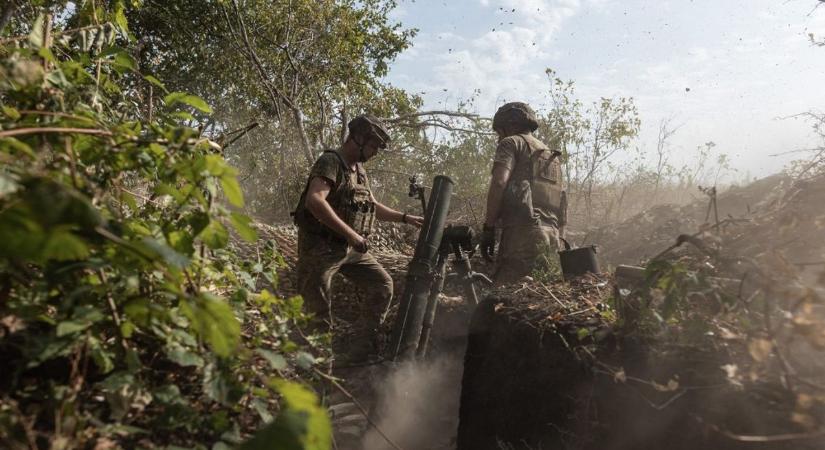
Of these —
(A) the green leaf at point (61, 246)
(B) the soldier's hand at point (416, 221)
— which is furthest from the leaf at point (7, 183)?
(B) the soldier's hand at point (416, 221)

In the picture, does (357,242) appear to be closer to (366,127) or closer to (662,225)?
(366,127)

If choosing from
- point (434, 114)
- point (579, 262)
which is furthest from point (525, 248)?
point (434, 114)

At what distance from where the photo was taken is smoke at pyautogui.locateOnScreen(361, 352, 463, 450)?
3.58 m

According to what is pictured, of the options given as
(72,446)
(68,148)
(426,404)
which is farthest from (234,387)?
(426,404)

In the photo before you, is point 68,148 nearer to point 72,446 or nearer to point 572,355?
point 72,446

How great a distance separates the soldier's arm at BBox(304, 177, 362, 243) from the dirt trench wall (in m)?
1.13

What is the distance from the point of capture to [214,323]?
978 mm

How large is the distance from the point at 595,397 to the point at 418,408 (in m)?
2.00

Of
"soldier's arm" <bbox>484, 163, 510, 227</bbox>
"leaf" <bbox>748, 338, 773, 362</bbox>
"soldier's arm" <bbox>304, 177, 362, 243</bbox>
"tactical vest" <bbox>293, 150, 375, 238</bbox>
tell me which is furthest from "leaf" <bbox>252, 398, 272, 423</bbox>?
"soldier's arm" <bbox>484, 163, 510, 227</bbox>

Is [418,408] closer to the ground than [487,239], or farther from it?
closer to the ground

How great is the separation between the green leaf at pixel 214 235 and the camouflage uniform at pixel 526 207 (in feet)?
10.6

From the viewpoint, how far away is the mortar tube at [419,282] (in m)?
3.56

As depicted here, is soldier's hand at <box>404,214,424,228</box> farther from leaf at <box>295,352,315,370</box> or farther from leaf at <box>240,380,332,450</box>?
leaf at <box>240,380,332,450</box>

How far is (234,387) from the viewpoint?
1.20 metres
